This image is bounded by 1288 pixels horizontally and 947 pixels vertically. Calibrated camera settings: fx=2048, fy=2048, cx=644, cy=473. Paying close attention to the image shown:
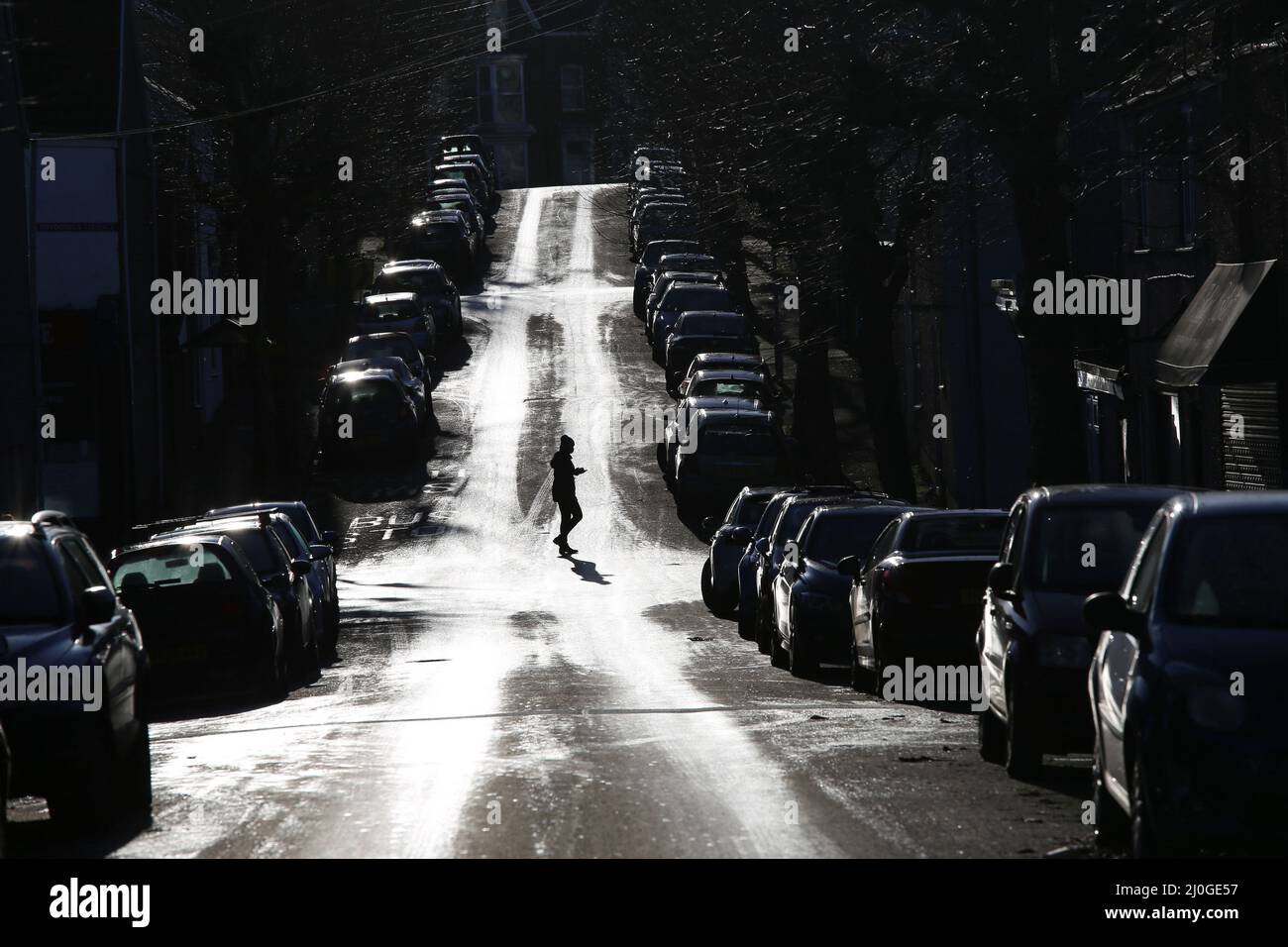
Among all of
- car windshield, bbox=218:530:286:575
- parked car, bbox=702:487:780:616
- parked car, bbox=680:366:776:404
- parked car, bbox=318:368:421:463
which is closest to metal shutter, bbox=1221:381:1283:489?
parked car, bbox=702:487:780:616

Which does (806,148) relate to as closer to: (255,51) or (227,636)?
(227,636)

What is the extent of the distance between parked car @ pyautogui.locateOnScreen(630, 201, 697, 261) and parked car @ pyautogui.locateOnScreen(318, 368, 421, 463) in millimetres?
6547

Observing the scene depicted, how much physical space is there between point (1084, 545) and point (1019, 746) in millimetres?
1339

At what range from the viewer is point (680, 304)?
51.7m

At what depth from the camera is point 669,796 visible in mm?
10461

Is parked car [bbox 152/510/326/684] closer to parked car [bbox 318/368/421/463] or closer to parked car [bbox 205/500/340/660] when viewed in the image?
parked car [bbox 205/500/340/660]

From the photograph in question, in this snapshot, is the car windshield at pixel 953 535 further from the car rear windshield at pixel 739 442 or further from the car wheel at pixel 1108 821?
the car rear windshield at pixel 739 442

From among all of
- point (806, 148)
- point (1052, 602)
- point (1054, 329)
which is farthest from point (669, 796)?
point (806, 148)

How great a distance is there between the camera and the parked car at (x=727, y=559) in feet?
82.5

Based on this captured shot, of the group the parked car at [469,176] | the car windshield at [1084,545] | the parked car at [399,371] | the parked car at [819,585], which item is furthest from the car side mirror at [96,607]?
the parked car at [469,176]

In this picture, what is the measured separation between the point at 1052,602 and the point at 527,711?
528cm

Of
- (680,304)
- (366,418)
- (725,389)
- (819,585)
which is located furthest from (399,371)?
(819,585)

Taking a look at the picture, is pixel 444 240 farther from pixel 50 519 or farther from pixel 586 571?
pixel 50 519

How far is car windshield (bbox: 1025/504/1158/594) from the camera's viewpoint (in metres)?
11.6
